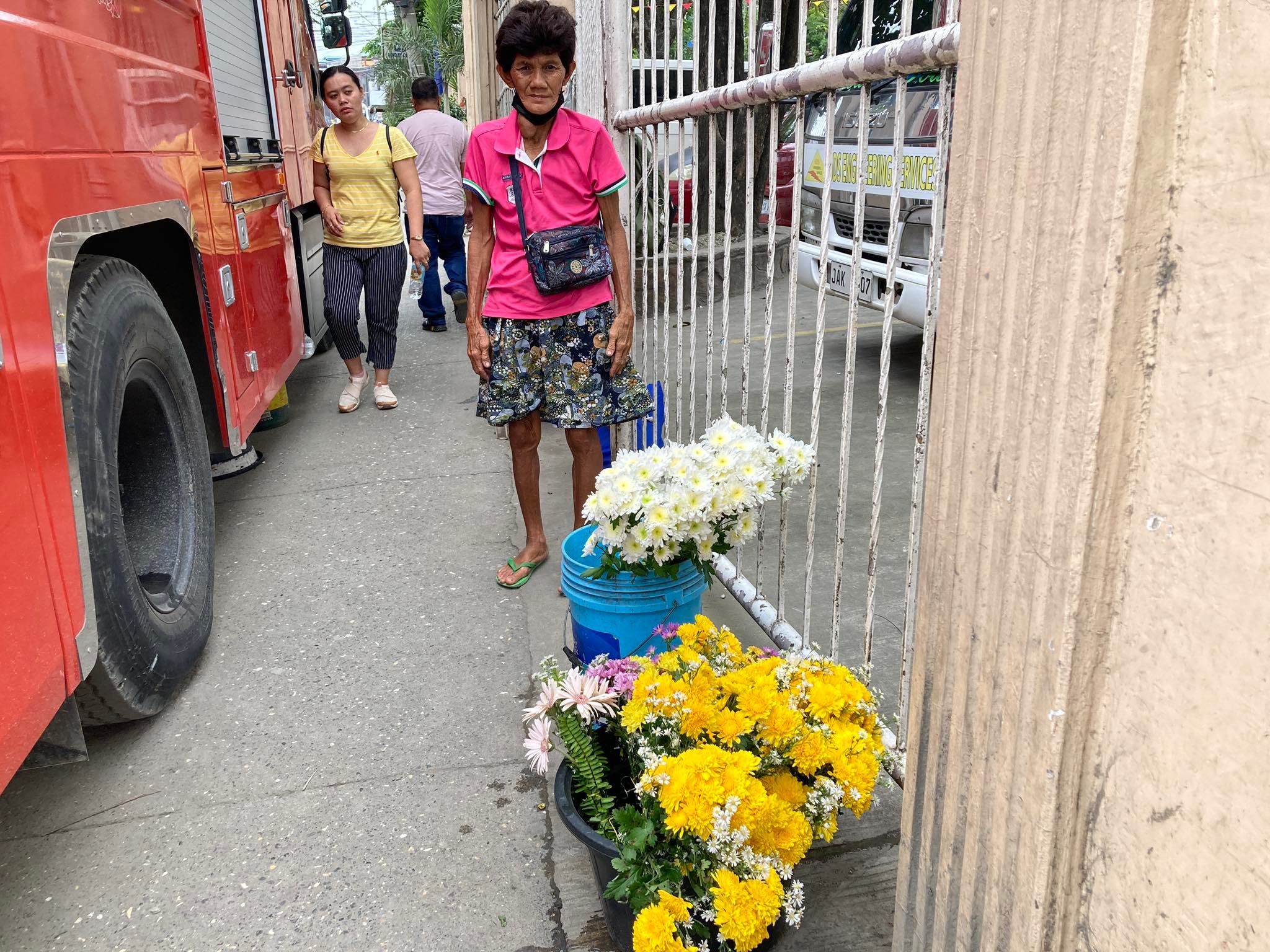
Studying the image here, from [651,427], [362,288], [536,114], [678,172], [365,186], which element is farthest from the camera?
[362,288]

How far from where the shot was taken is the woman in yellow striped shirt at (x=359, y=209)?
17.2ft

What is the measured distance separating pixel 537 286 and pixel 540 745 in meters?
1.72

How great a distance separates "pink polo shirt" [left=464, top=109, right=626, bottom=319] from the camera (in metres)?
3.04

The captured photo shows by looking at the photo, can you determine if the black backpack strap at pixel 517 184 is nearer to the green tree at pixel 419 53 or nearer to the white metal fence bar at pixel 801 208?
the white metal fence bar at pixel 801 208

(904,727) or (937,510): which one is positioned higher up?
(937,510)

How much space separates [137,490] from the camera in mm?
3004

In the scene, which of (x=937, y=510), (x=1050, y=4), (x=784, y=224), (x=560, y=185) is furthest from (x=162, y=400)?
(x=784, y=224)

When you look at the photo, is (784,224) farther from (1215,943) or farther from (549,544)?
(1215,943)

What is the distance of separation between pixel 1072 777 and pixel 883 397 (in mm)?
1078

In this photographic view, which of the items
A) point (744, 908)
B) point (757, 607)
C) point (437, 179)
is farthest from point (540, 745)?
point (437, 179)

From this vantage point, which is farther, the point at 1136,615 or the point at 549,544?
the point at 549,544

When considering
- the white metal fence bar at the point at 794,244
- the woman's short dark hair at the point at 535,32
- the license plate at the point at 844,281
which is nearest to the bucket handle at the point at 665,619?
the white metal fence bar at the point at 794,244

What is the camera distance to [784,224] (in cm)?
623

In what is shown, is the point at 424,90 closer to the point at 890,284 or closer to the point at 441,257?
the point at 441,257
